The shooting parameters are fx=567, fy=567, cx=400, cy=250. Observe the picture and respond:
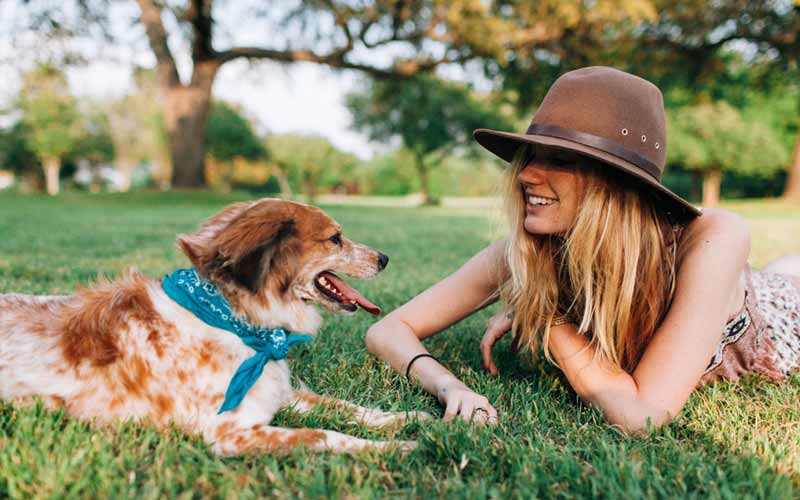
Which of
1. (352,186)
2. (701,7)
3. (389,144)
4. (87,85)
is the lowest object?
(352,186)

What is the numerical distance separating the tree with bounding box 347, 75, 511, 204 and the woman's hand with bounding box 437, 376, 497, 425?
37018 millimetres

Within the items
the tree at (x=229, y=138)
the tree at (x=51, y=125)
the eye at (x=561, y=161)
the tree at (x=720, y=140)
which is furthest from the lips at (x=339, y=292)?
the tree at (x=51, y=125)

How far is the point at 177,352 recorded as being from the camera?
2.68 meters

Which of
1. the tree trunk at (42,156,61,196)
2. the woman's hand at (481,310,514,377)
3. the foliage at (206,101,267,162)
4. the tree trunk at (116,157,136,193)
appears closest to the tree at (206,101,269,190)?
the foliage at (206,101,267,162)

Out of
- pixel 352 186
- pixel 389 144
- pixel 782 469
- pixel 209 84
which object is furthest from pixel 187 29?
pixel 352 186

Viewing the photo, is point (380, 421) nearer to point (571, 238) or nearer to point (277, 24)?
point (571, 238)

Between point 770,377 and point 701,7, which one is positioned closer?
point 770,377

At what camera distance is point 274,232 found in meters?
2.86

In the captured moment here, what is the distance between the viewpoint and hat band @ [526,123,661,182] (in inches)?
107

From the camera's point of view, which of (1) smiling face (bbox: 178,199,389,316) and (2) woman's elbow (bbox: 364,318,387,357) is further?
(2) woman's elbow (bbox: 364,318,387,357)

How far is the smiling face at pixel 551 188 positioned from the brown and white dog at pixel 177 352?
1.26 metres

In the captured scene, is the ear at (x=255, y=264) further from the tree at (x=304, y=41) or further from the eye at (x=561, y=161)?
the tree at (x=304, y=41)

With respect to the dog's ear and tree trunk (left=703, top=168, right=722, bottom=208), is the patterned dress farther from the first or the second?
tree trunk (left=703, top=168, right=722, bottom=208)

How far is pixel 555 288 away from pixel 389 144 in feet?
140
